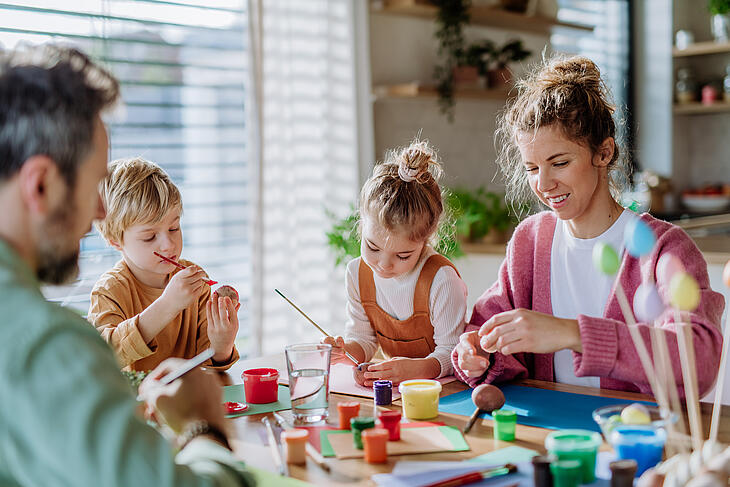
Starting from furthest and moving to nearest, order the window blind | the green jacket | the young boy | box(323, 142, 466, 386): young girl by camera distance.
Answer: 1. the window blind
2. box(323, 142, 466, 386): young girl
3. the young boy
4. the green jacket

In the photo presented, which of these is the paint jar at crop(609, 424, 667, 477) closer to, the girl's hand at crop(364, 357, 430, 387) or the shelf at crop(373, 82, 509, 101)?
the girl's hand at crop(364, 357, 430, 387)

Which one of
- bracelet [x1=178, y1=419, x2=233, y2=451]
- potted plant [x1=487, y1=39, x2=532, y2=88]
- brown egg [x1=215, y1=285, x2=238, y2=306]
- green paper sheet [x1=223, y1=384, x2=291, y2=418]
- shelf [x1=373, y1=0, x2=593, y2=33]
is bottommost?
green paper sheet [x1=223, y1=384, x2=291, y2=418]

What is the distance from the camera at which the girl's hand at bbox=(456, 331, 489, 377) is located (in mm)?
1644

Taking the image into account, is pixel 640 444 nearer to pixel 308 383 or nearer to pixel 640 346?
pixel 640 346

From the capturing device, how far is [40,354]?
0.85 m

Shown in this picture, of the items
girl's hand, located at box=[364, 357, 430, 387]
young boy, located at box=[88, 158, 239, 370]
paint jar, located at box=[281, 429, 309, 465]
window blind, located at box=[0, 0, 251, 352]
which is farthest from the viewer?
window blind, located at box=[0, 0, 251, 352]

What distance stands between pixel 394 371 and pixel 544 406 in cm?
38

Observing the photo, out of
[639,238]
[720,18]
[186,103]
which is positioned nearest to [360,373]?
[639,238]

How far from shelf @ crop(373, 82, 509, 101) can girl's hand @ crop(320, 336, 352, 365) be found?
7.30 ft

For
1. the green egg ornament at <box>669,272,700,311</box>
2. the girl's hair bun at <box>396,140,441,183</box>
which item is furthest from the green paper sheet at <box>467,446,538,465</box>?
the girl's hair bun at <box>396,140,441,183</box>

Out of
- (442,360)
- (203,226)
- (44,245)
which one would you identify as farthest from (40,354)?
(203,226)

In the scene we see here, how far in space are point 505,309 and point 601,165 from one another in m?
0.43

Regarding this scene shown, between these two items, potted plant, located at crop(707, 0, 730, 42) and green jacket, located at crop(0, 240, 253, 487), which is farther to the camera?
potted plant, located at crop(707, 0, 730, 42)

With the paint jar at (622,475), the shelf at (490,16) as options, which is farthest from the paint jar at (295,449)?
the shelf at (490,16)
